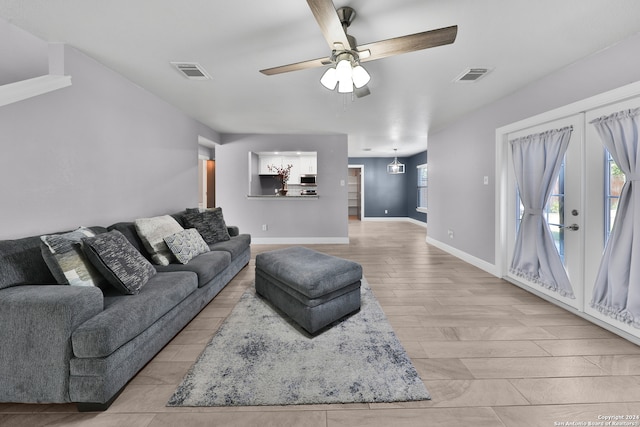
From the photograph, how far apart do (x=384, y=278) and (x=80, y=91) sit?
3.75 m

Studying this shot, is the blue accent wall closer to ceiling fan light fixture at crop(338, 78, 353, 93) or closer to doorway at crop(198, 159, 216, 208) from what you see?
doorway at crop(198, 159, 216, 208)

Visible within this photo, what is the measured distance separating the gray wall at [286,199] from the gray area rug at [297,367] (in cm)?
360

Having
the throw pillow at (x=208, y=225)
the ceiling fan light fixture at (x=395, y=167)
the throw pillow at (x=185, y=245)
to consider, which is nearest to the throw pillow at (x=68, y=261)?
the throw pillow at (x=185, y=245)

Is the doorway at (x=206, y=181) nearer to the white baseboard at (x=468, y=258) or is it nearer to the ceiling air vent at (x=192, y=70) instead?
the ceiling air vent at (x=192, y=70)

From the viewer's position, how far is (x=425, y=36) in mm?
1671

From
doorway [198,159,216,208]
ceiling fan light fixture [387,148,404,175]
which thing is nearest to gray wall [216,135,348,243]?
doorway [198,159,216,208]

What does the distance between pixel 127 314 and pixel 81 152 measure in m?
1.75

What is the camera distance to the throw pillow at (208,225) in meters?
3.53

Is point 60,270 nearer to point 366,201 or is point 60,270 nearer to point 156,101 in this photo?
point 156,101

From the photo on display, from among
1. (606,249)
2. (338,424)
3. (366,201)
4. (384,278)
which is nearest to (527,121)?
(606,249)

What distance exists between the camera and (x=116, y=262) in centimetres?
187

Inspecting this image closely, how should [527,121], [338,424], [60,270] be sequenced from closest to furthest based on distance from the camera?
[338,424]
[60,270]
[527,121]

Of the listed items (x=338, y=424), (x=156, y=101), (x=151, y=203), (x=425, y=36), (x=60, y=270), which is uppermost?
(x=156, y=101)

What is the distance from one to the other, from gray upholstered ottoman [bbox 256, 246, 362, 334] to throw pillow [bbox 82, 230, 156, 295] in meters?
1.05
